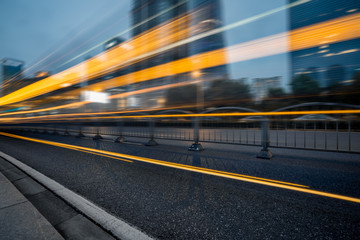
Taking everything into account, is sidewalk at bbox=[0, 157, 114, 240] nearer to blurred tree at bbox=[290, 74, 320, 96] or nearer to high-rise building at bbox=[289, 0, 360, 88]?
high-rise building at bbox=[289, 0, 360, 88]

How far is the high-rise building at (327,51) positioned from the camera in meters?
3.70

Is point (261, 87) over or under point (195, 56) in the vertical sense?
under

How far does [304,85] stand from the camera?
4.82 m

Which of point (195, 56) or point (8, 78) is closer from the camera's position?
point (195, 56)

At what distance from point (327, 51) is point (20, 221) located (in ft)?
21.4

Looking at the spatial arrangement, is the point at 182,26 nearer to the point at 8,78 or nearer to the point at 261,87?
the point at 261,87

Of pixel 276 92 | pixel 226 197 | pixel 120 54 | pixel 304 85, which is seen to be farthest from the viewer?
pixel 120 54

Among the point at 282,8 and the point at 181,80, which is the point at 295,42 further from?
the point at 181,80

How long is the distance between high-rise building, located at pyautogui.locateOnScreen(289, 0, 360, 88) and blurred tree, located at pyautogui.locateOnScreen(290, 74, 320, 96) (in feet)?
0.82

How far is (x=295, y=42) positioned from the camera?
15.8 feet

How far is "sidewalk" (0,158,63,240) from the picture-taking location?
163cm

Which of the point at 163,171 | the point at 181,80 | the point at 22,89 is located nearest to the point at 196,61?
the point at 181,80

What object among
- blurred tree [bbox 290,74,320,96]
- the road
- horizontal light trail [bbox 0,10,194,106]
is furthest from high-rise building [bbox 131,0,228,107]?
the road

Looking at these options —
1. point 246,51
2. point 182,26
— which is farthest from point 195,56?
point 246,51
